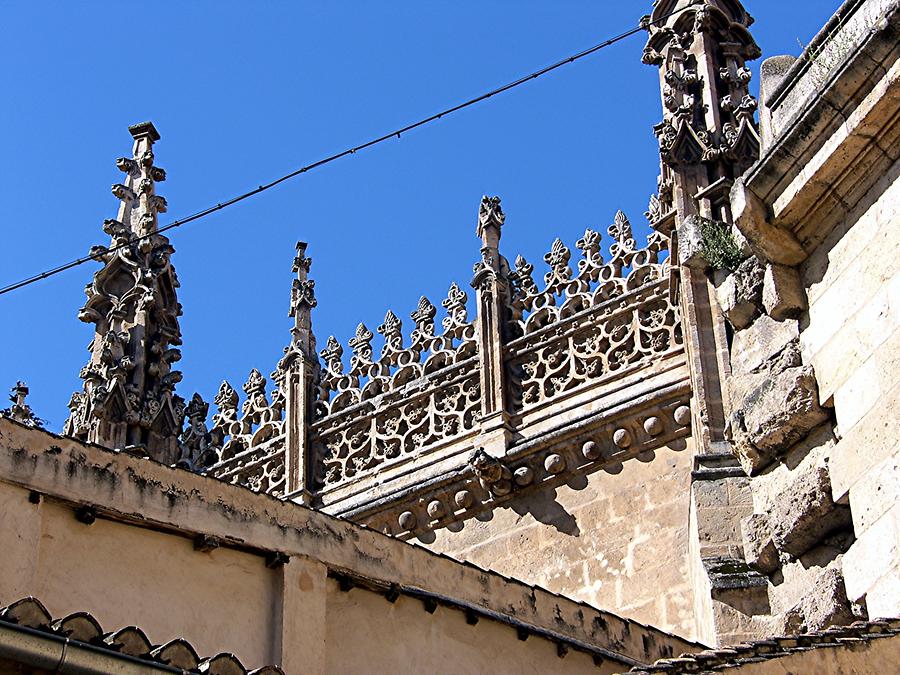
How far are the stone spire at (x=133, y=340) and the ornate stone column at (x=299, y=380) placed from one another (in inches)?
42.1

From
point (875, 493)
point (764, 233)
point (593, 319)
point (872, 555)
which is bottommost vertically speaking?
point (872, 555)

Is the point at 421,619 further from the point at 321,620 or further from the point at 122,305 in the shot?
the point at 122,305

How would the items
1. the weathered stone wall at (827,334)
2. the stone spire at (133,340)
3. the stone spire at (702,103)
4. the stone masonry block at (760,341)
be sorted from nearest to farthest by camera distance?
1. the weathered stone wall at (827,334)
2. the stone masonry block at (760,341)
3. the stone spire at (702,103)
4. the stone spire at (133,340)

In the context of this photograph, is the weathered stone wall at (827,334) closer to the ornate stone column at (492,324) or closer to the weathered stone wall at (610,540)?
the weathered stone wall at (610,540)

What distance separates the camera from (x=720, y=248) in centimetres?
986

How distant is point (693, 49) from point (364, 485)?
497cm

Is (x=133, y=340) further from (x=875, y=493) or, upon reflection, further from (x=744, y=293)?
(x=875, y=493)

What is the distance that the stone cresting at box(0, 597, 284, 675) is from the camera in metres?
6.78

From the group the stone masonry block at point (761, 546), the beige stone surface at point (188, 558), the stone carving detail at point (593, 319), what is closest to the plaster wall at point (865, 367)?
the stone masonry block at point (761, 546)

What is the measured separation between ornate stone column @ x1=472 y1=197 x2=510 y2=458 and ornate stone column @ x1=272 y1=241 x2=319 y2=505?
1.99 meters

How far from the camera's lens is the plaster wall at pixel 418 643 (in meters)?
9.77

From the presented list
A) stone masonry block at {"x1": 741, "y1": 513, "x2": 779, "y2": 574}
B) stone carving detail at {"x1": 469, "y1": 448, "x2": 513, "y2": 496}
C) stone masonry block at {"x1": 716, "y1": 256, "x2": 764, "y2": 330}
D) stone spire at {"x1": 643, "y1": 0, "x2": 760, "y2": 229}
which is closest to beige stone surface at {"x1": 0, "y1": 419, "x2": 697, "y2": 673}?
stone masonry block at {"x1": 741, "y1": 513, "x2": 779, "y2": 574}

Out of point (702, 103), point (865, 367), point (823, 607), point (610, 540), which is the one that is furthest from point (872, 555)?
point (702, 103)

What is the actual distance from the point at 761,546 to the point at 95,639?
132 inches
